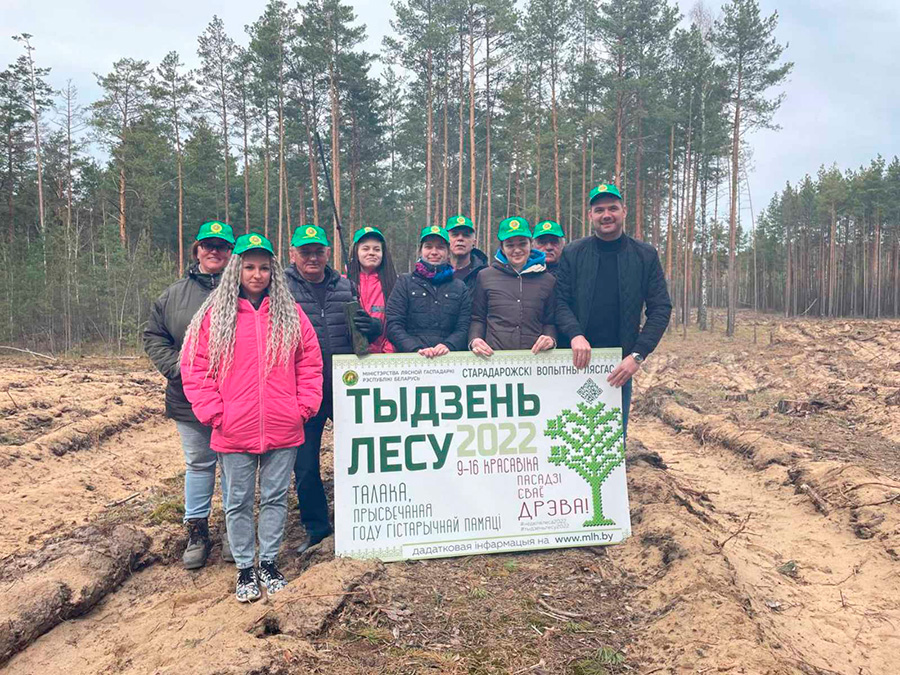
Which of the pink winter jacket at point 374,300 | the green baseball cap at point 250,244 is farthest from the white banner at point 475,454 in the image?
the green baseball cap at point 250,244

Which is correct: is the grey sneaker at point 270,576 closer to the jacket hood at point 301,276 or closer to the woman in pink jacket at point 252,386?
the woman in pink jacket at point 252,386

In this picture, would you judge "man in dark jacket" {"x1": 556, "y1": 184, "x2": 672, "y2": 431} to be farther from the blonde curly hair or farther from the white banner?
the blonde curly hair

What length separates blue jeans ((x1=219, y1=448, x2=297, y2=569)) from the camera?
327 centimetres

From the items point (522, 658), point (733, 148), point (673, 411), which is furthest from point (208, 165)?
point (522, 658)

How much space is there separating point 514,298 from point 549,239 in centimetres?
139

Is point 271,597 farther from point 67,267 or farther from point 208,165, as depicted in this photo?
point 208,165

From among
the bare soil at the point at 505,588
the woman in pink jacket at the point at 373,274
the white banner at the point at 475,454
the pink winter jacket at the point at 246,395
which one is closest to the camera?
the bare soil at the point at 505,588

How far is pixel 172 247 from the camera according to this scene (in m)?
31.9

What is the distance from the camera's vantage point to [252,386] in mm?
3195

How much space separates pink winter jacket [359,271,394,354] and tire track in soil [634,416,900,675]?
2.61 metres

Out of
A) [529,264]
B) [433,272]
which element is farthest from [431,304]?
[529,264]

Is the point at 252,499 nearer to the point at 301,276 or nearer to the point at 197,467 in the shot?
the point at 197,467

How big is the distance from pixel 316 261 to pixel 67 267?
869 inches

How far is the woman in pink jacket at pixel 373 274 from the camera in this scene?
A: 428 centimetres
